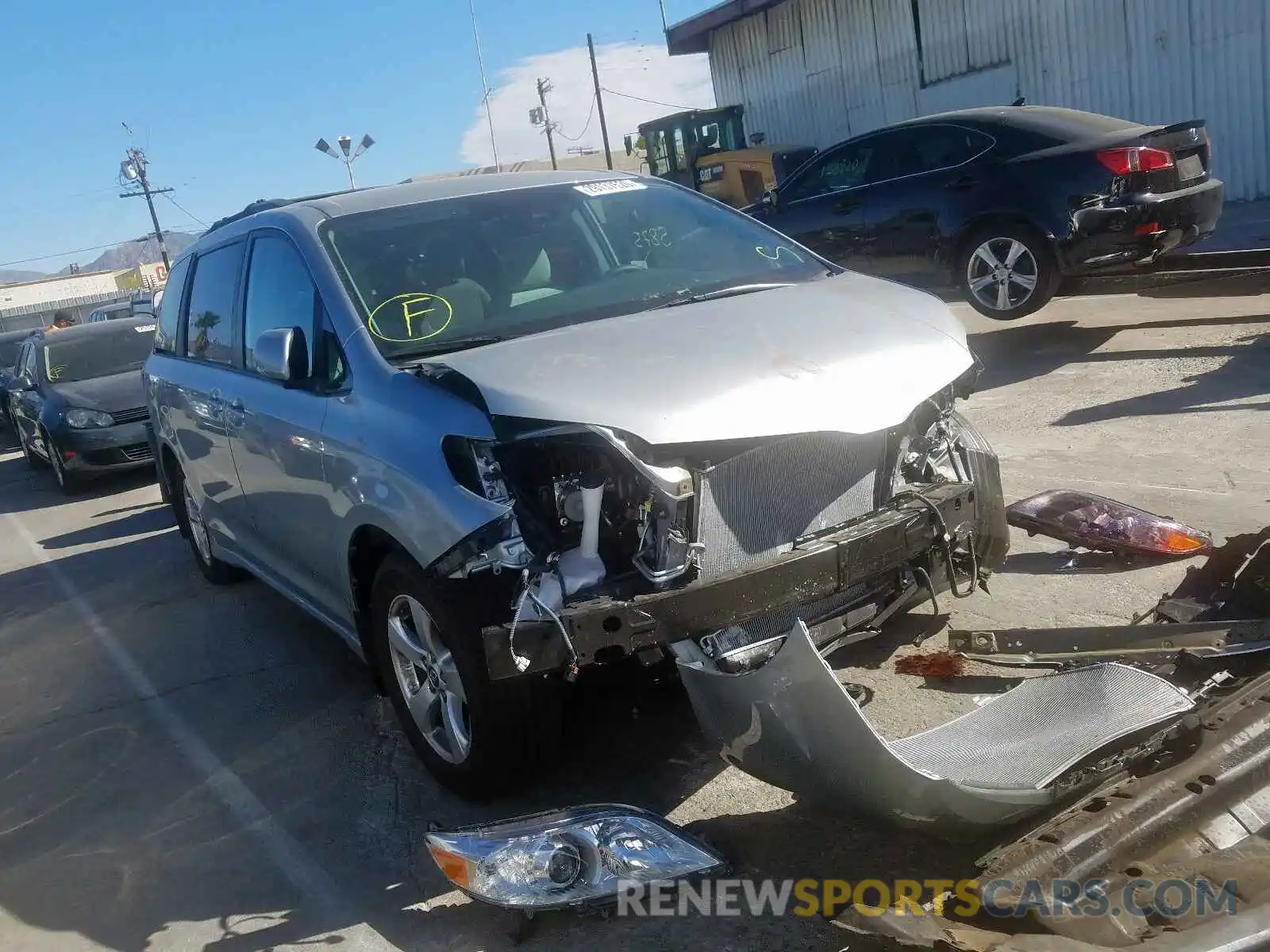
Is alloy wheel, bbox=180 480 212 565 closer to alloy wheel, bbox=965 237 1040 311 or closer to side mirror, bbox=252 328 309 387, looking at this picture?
side mirror, bbox=252 328 309 387

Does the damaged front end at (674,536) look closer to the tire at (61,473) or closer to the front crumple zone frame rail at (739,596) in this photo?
the front crumple zone frame rail at (739,596)

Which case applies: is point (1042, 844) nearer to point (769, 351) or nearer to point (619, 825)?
point (619, 825)

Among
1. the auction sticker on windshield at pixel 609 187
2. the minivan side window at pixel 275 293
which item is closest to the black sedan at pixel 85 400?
the minivan side window at pixel 275 293

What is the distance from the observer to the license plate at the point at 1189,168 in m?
8.38

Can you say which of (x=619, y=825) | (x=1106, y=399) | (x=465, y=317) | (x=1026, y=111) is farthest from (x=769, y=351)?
(x=1026, y=111)

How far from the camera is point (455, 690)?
11.3 ft

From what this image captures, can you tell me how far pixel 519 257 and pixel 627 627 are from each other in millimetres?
1820

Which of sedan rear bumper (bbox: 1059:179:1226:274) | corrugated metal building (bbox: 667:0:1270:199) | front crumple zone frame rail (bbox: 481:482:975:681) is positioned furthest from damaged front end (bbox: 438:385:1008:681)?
corrugated metal building (bbox: 667:0:1270:199)

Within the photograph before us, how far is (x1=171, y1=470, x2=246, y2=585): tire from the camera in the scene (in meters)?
6.55

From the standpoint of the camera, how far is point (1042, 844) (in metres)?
2.42

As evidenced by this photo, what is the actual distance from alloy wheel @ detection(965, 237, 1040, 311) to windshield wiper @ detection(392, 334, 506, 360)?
20.3 feet

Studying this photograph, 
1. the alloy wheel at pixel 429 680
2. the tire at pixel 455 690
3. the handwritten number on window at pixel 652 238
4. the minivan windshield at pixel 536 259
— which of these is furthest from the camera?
the handwritten number on window at pixel 652 238

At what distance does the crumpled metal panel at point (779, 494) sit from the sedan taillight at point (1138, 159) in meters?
5.93

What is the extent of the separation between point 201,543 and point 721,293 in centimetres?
406
